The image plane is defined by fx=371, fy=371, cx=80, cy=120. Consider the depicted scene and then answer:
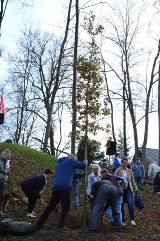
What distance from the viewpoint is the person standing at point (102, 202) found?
881cm

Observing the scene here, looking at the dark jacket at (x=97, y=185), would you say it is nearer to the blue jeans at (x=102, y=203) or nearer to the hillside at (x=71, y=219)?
the blue jeans at (x=102, y=203)

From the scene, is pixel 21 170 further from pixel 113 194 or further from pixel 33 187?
pixel 113 194

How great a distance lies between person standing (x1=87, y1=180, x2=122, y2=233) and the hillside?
23 centimetres

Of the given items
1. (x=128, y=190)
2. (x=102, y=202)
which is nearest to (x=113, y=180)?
(x=128, y=190)

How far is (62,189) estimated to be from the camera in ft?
28.6

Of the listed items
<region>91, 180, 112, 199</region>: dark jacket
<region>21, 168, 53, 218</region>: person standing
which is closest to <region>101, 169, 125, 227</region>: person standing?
<region>91, 180, 112, 199</region>: dark jacket

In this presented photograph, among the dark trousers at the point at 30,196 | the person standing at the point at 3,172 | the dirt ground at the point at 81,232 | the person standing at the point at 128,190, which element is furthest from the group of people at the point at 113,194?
the person standing at the point at 3,172

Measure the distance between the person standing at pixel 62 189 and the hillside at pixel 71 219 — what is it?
31 centimetres

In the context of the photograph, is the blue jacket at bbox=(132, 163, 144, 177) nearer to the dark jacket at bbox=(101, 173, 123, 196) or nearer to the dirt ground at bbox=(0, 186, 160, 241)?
the dirt ground at bbox=(0, 186, 160, 241)

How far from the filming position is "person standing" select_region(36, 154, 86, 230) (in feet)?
28.6

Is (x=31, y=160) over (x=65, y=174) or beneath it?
over

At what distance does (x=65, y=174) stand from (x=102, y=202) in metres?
1.14

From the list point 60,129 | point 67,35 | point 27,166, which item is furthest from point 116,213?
point 60,129

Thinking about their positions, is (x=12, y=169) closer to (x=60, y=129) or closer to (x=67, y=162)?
(x=67, y=162)
